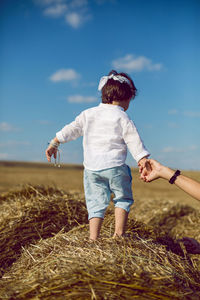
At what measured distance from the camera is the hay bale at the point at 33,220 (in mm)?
4324

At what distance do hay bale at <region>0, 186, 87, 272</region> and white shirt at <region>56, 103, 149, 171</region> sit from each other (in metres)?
0.96

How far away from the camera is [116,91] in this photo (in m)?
4.21

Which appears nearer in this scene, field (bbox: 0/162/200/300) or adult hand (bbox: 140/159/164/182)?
field (bbox: 0/162/200/300)

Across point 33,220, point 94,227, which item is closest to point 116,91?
point 94,227

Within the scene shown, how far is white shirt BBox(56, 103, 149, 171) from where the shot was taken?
3.96 m

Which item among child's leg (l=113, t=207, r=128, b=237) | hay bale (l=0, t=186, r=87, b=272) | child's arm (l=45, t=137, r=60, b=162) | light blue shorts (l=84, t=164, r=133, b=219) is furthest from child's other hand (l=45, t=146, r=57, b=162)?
child's leg (l=113, t=207, r=128, b=237)

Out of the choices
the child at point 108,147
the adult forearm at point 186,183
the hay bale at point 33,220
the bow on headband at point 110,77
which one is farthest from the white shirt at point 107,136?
the hay bale at point 33,220

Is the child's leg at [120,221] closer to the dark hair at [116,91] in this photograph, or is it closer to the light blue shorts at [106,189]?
the light blue shorts at [106,189]

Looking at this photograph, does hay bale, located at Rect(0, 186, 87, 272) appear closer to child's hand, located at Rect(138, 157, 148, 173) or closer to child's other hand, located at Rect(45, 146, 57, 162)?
child's other hand, located at Rect(45, 146, 57, 162)

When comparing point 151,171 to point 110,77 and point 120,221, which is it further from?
point 110,77

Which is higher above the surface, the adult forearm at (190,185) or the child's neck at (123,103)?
the child's neck at (123,103)

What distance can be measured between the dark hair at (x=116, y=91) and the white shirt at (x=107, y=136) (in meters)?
0.12

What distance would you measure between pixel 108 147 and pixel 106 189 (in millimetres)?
491

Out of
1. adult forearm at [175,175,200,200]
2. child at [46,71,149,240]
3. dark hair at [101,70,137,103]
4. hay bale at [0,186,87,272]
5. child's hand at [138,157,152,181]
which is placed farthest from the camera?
hay bale at [0,186,87,272]
